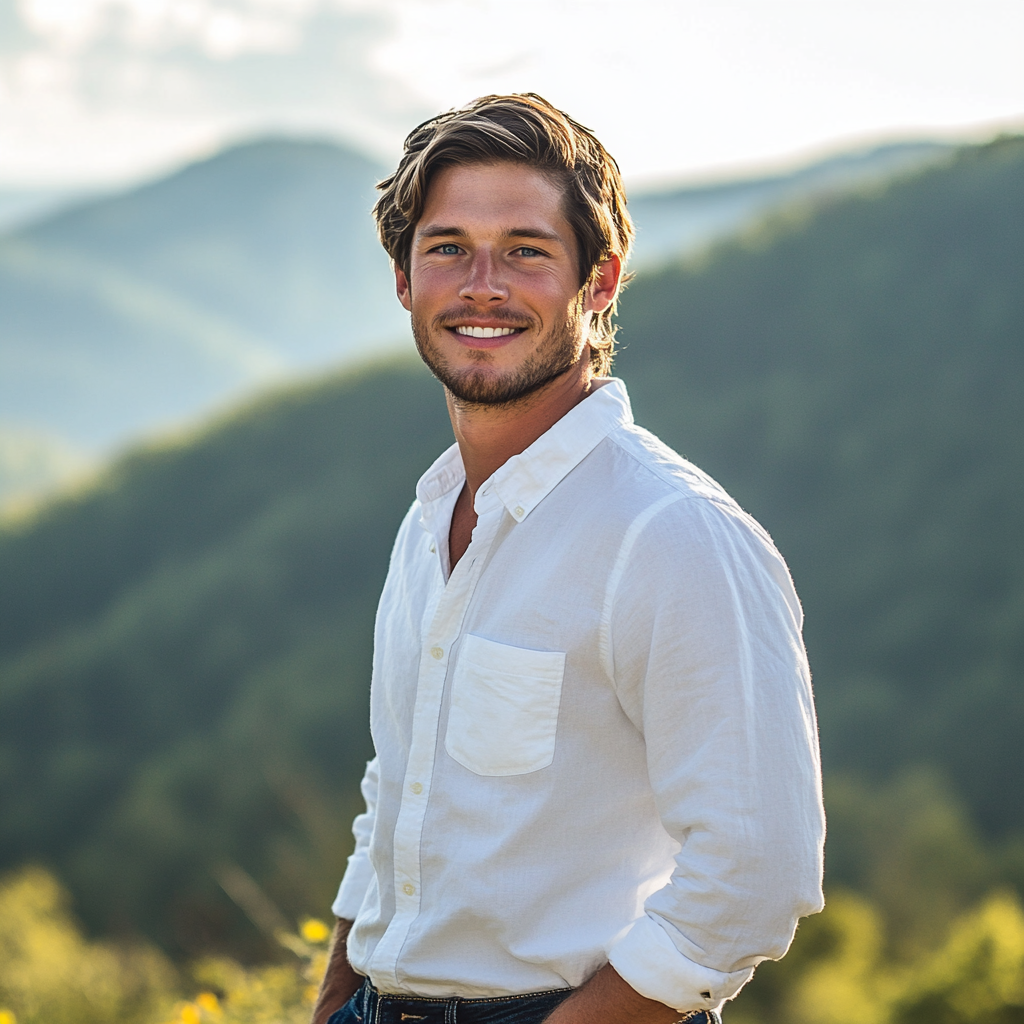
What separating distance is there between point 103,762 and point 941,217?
30.4 metres

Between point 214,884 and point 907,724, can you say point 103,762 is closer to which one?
point 214,884

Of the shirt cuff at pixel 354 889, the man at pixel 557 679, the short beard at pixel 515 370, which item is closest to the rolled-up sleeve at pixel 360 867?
the shirt cuff at pixel 354 889

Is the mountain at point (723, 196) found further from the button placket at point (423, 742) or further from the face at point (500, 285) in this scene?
the button placket at point (423, 742)

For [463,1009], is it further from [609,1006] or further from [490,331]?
[490,331]

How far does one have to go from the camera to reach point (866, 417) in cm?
3073

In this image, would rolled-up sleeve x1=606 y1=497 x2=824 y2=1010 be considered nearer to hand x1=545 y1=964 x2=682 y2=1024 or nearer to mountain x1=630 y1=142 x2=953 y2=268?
hand x1=545 y1=964 x2=682 y2=1024

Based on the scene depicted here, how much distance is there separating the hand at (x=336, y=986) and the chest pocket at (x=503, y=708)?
611 mm

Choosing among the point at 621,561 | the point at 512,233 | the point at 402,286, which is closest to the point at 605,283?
the point at 512,233

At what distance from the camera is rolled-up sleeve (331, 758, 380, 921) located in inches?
76.9

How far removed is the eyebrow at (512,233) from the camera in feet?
5.58

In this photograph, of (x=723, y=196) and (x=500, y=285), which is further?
(x=723, y=196)

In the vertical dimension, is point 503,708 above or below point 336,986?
above

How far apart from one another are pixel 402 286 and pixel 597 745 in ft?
3.13

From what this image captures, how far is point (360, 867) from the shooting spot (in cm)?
199
